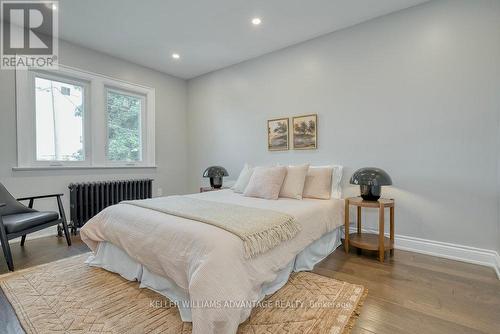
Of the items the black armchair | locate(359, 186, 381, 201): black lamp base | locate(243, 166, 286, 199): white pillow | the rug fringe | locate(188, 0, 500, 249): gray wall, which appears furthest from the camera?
locate(243, 166, 286, 199): white pillow

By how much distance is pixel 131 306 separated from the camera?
1679 millimetres

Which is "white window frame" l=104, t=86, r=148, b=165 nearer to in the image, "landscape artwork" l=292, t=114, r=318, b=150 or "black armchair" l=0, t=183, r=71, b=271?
"black armchair" l=0, t=183, r=71, b=271

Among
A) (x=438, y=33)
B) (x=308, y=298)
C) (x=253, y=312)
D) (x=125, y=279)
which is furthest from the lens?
(x=438, y=33)

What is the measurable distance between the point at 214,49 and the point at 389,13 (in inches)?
94.4

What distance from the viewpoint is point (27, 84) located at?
3072 millimetres

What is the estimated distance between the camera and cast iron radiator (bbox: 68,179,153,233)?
336cm

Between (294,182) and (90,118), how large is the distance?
3.27m

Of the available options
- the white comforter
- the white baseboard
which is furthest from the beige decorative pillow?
the white baseboard

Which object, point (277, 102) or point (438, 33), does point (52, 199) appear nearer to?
point (277, 102)

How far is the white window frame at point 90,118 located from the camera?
119 inches

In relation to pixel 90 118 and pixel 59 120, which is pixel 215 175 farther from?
pixel 59 120

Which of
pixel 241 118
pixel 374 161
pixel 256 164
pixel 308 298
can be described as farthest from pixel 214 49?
pixel 308 298

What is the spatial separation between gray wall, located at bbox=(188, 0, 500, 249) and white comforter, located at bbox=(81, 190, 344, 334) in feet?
4.04

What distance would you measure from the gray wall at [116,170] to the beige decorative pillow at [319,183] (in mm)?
2936
